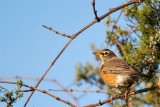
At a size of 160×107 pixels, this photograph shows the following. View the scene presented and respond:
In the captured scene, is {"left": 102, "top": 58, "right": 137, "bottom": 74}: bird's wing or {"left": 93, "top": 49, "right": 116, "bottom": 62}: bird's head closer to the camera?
{"left": 102, "top": 58, "right": 137, "bottom": 74}: bird's wing

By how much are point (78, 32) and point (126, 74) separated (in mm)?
1663

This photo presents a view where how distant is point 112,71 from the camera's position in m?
4.93

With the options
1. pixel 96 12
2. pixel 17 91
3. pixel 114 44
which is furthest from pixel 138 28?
pixel 17 91

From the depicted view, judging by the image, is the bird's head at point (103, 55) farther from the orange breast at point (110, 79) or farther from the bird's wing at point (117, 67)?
the orange breast at point (110, 79)

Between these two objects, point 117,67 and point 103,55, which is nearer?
point 117,67

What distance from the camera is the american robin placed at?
449 centimetres

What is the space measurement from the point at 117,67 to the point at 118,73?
0.18m

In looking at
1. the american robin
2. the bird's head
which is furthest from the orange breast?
the bird's head

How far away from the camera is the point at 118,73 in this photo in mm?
4801

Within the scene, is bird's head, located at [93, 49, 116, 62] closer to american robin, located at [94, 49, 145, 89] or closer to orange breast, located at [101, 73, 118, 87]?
american robin, located at [94, 49, 145, 89]

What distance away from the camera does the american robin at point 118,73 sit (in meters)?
4.49

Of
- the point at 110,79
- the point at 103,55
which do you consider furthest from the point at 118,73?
the point at 103,55

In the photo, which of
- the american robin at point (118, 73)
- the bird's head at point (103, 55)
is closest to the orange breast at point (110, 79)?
the american robin at point (118, 73)

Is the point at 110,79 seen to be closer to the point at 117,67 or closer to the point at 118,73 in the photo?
the point at 118,73
